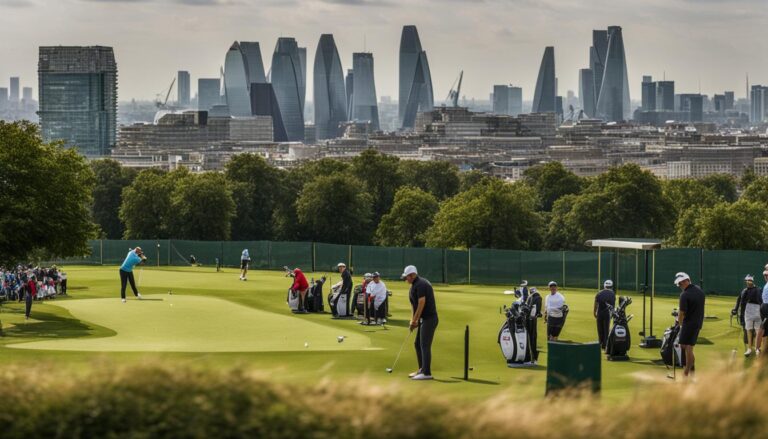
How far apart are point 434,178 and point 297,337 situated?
118m

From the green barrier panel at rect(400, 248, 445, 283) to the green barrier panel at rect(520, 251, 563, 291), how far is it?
12.5 ft

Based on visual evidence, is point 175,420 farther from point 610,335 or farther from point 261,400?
point 610,335

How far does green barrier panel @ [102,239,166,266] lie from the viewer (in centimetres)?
6888

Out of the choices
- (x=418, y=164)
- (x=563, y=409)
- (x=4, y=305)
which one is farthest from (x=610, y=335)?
(x=418, y=164)

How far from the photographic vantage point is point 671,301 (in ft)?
136

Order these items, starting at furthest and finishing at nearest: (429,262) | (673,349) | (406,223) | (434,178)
Answer: (434,178) < (406,223) < (429,262) < (673,349)

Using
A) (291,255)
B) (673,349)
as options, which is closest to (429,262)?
(291,255)

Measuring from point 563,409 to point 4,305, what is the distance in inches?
1276

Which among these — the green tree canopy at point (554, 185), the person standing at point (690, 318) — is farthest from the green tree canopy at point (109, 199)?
the person standing at point (690, 318)

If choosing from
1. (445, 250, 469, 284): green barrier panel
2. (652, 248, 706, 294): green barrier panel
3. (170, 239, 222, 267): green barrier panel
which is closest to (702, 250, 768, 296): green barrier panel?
(652, 248, 706, 294): green barrier panel

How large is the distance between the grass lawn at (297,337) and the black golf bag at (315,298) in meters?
1.02

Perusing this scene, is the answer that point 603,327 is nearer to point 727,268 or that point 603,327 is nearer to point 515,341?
point 515,341

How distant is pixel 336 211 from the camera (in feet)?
364

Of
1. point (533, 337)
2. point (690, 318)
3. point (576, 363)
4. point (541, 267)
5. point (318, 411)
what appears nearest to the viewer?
point (318, 411)
